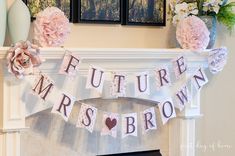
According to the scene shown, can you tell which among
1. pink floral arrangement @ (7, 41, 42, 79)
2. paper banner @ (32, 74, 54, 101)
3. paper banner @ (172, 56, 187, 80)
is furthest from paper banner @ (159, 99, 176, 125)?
pink floral arrangement @ (7, 41, 42, 79)

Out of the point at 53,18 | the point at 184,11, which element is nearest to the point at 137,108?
the point at 184,11

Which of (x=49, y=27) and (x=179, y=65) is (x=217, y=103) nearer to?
(x=179, y=65)

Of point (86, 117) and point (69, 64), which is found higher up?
point (69, 64)

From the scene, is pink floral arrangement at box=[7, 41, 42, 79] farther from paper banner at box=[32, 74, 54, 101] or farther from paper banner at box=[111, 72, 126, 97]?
paper banner at box=[111, 72, 126, 97]

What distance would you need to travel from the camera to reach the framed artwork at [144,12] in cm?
257

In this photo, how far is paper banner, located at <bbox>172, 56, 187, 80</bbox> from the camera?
8.30ft

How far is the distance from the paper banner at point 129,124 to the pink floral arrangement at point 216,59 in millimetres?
637

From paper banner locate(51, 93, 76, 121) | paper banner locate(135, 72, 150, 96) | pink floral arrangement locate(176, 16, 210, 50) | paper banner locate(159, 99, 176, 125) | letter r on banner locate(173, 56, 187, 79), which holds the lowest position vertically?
paper banner locate(159, 99, 176, 125)

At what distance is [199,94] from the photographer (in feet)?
9.16

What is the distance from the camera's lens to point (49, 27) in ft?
6.88

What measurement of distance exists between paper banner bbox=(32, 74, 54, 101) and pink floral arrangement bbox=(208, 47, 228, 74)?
1.06m

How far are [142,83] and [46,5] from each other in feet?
2.20

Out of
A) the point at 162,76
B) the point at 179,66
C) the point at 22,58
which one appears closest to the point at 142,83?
the point at 162,76

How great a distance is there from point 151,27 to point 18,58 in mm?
1005
